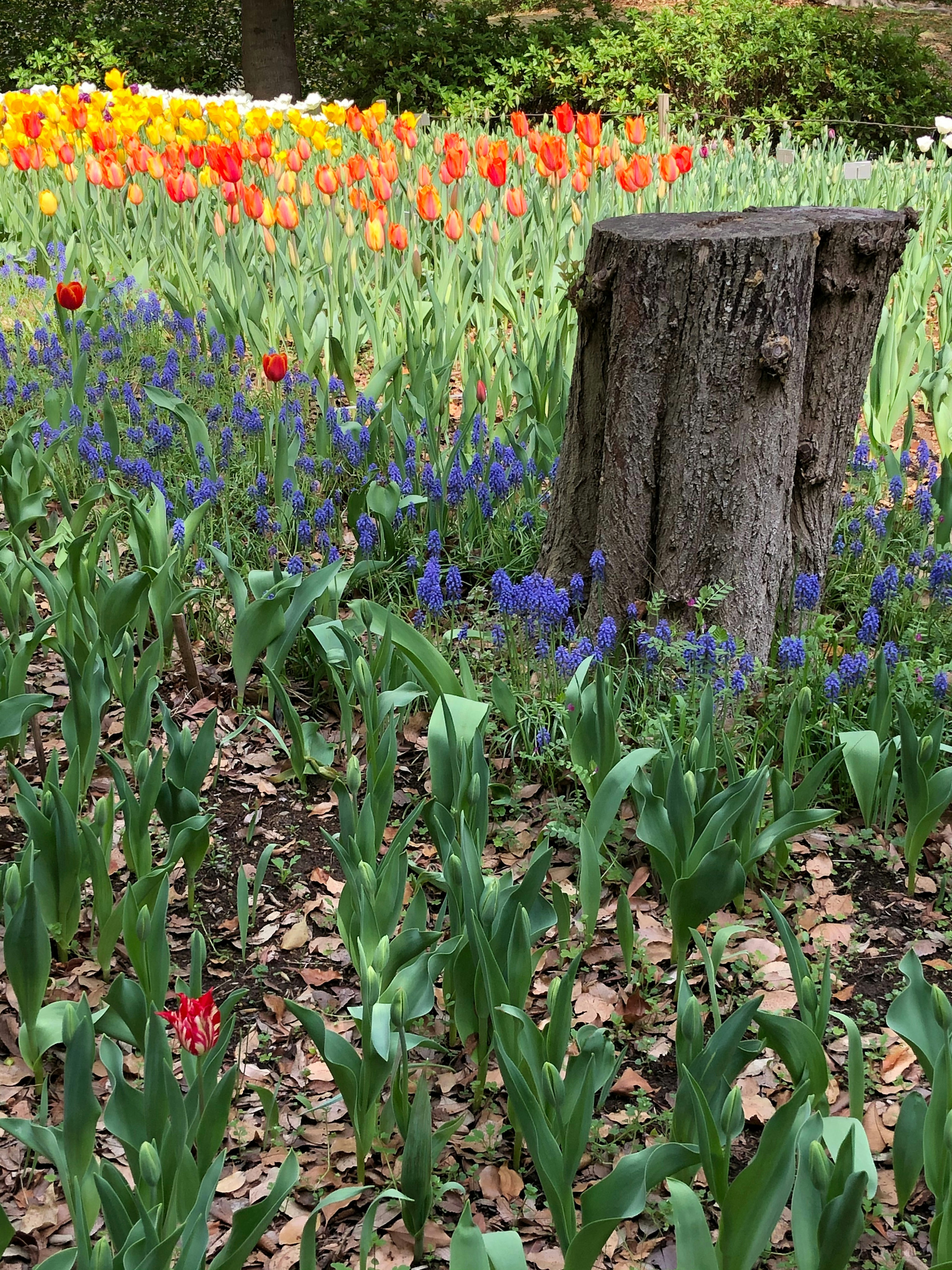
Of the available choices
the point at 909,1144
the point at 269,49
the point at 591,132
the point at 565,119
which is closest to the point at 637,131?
the point at 591,132

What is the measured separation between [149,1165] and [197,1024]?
0.51 ft

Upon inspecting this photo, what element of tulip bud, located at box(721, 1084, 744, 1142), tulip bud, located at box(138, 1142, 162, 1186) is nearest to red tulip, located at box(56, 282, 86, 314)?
tulip bud, located at box(138, 1142, 162, 1186)

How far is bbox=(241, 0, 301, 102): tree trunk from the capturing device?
37.2 ft

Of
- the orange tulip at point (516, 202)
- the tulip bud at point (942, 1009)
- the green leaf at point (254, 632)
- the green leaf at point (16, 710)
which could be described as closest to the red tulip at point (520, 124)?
the orange tulip at point (516, 202)

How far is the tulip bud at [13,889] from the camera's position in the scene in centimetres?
164

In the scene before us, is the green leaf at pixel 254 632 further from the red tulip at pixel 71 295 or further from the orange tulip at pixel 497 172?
the orange tulip at pixel 497 172

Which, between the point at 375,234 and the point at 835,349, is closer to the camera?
the point at 835,349

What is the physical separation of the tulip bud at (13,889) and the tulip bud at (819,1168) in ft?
3.54

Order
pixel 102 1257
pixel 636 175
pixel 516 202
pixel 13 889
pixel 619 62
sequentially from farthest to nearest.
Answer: pixel 619 62 → pixel 516 202 → pixel 636 175 → pixel 13 889 → pixel 102 1257

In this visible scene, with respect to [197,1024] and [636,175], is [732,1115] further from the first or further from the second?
[636,175]

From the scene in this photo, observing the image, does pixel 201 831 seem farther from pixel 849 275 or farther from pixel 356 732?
pixel 849 275

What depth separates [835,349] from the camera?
2.61 metres

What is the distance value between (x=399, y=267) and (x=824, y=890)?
11.8ft

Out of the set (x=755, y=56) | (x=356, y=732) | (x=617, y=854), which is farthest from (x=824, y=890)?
(x=755, y=56)
